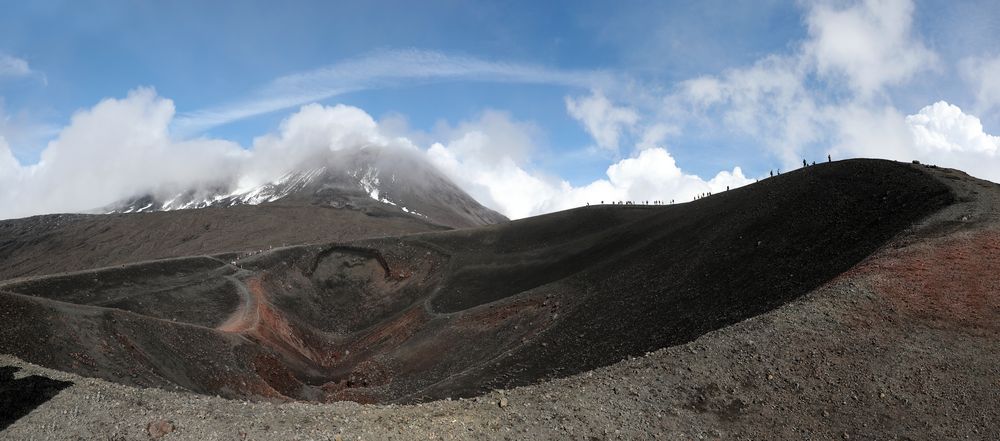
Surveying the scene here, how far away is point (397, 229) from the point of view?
120 metres

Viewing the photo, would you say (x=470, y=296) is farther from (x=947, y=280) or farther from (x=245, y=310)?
(x=947, y=280)

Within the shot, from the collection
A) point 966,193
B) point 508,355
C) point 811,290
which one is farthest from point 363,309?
point 966,193

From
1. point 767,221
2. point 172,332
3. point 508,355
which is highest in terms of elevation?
point 767,221

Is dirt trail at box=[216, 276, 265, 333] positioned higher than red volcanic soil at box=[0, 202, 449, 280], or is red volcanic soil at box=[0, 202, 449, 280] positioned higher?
red volcanic soil at box=[0, 202, 449, 280]

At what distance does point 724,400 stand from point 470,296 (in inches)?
1420

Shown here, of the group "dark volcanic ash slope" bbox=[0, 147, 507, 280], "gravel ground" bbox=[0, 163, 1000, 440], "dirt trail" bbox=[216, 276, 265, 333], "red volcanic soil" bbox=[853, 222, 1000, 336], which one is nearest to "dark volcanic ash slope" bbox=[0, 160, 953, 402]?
"dirt trail" bbox=[216, 276, 265, 333]

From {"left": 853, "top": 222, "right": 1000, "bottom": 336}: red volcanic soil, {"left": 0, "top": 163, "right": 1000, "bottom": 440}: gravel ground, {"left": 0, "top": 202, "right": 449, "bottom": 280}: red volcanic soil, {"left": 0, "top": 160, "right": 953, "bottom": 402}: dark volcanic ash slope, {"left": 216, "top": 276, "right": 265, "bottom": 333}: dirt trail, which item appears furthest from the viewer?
{"left": 0, "top": 202, "right": 449, "bottom": 280}: red volcanic soil

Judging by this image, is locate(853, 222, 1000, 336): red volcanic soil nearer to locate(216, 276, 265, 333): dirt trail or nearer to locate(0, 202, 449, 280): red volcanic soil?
locate(216, 276, 265, 333): dirt trail

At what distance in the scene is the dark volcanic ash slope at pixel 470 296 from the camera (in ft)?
89.8

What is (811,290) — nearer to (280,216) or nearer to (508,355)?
(508,355)

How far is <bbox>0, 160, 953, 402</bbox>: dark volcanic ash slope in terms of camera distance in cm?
2738

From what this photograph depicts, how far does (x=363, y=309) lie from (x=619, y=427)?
4655 centimetres

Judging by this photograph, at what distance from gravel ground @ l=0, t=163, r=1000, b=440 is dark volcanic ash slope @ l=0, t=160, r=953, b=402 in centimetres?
513

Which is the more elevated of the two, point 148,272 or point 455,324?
point 148,272
